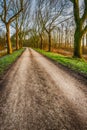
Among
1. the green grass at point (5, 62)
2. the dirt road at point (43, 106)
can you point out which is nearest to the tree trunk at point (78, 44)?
the green grass at point (5, 62)

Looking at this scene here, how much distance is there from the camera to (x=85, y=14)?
52.1 feet

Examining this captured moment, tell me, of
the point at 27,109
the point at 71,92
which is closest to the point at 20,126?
the point at 27,109

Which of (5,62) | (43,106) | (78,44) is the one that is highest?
(78,44)

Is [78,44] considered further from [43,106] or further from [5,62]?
[43,106]

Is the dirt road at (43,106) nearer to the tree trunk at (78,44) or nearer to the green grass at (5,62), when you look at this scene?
the green grass at (5,62)

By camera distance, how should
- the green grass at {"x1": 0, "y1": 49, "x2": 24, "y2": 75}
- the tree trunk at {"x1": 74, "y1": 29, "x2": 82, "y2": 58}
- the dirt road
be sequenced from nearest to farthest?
the dirt road → the green grass at {"x1": 0, "y1": 49, "x2": 24, "y2": 75} → the tree trunk at {"x1": 74, "y1": 29, "x2": 82, "y2": 58}

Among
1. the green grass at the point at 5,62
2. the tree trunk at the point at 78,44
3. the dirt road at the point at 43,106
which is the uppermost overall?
the tree trunk at the point at 78,44

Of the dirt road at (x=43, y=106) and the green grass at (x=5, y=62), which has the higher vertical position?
the green grass at (x=5, y=62)

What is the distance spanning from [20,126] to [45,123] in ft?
1.77

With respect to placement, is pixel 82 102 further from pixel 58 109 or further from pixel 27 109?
pixel 27 109

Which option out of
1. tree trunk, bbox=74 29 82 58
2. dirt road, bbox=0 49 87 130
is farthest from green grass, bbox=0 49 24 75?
tree trunk, bbox=74 29 82 58

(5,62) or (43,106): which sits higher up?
(5,62)

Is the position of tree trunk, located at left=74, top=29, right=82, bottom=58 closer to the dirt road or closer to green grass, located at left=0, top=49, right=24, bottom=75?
green grass, located at left=0, top=49, right=24, bottom=75

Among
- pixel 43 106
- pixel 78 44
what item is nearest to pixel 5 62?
pixel 78 44
